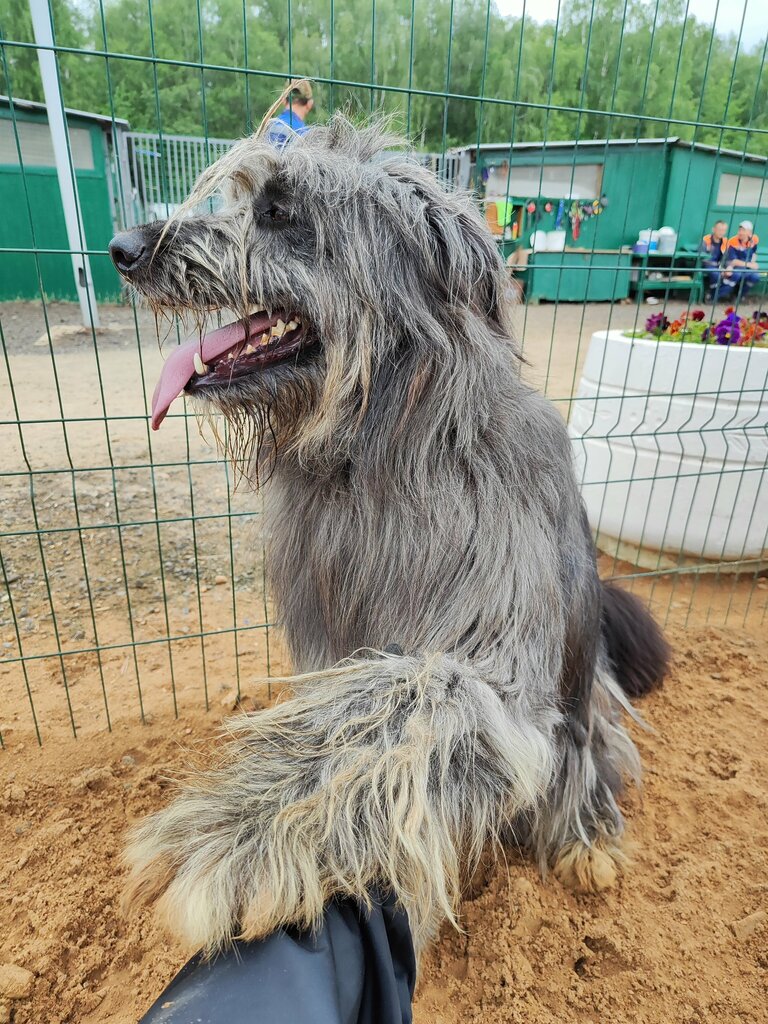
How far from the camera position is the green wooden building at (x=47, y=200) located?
29.9ft

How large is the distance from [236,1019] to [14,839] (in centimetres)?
185

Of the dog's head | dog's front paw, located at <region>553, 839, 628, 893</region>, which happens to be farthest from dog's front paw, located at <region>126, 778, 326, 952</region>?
dog's front paw, located at <region>553, 839, 628, 893</region>

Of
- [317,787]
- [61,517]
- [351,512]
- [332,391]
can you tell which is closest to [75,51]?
[332,391]

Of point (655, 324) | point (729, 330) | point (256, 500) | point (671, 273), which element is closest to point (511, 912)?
point (256, 500)

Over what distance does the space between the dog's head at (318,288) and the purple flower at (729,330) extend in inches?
114

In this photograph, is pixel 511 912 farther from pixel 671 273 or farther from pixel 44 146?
pixel 44 146

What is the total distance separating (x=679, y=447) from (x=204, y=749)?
2993 millimetres

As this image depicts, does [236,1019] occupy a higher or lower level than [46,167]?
lower

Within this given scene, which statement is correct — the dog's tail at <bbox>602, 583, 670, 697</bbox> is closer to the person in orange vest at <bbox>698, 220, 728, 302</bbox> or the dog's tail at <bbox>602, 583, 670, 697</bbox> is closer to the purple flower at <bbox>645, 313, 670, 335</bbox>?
the person in orange vest at <bbox>698, 220, 728, 302</bbox>

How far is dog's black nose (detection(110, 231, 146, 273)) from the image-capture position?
1.67m

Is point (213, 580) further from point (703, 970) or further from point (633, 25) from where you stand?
point (633, 25)

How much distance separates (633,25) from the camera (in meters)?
5.17

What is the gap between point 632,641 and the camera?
2.87 m

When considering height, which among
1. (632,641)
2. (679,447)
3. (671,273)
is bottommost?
(632,641)
